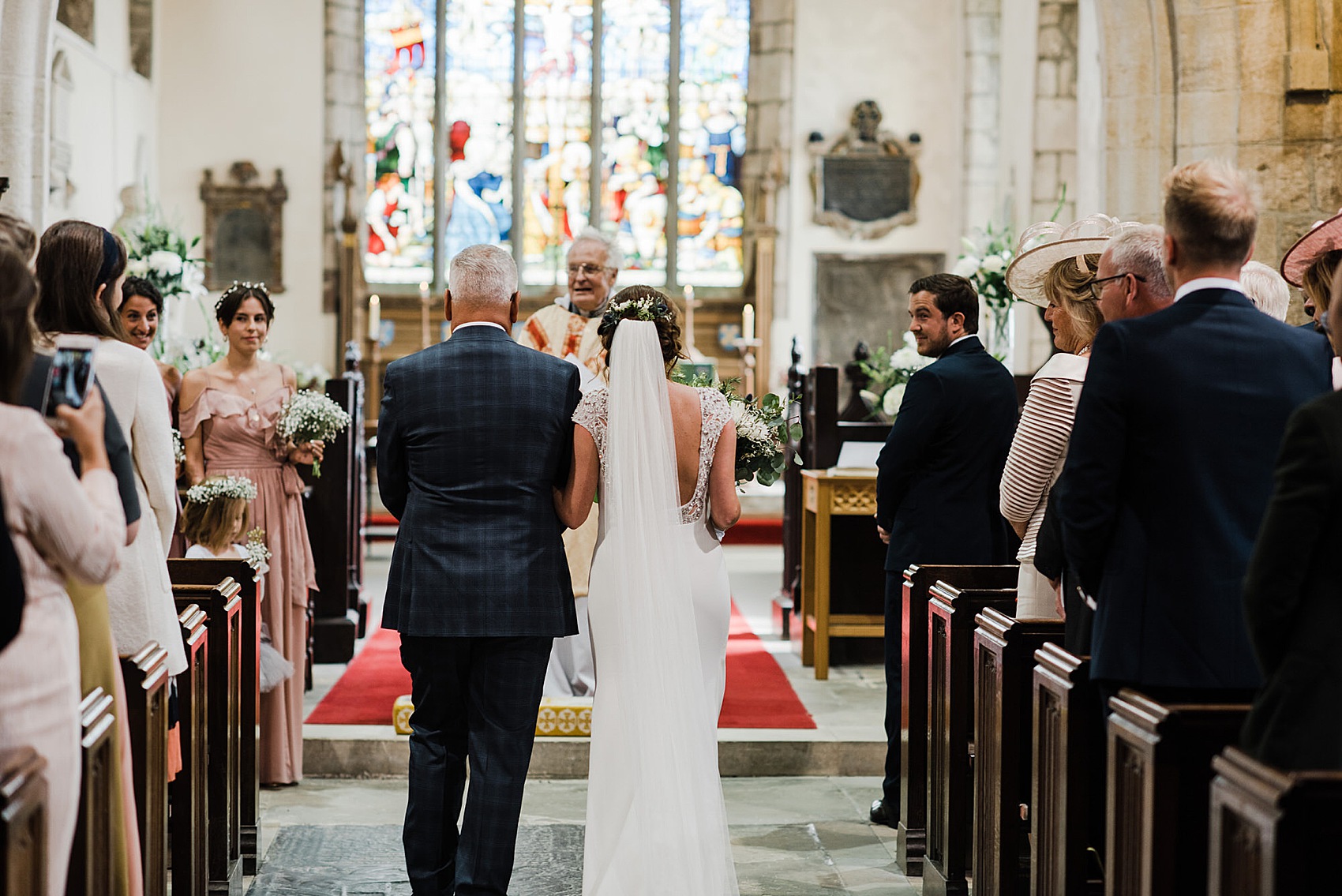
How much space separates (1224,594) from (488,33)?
13.2 meters

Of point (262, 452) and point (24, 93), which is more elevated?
point (24, 93)

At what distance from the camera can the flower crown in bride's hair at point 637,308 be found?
3.58 m

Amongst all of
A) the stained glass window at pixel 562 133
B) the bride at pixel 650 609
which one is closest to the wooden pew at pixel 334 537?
the bride at pixel 650 609

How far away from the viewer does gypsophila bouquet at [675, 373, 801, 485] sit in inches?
151

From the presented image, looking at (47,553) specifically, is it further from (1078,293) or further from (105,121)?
(105,121)

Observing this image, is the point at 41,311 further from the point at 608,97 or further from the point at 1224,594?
the point at 608,97

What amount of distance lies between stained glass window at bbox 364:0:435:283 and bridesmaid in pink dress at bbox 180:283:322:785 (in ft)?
30.3

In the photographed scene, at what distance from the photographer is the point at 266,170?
13609 mm

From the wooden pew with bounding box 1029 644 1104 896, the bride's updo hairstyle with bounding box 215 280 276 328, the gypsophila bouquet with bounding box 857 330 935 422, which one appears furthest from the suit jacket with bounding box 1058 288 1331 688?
the gypsophila bouquet with bounding box 857 330 935 422

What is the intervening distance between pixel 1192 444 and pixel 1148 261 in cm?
60

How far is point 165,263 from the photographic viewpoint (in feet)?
23.2

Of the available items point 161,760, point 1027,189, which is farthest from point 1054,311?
point 1027,189

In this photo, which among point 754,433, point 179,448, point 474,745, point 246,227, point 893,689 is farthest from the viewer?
point 246,227

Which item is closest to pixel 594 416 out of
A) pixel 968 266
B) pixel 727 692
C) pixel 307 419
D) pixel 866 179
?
pixel 307 419
